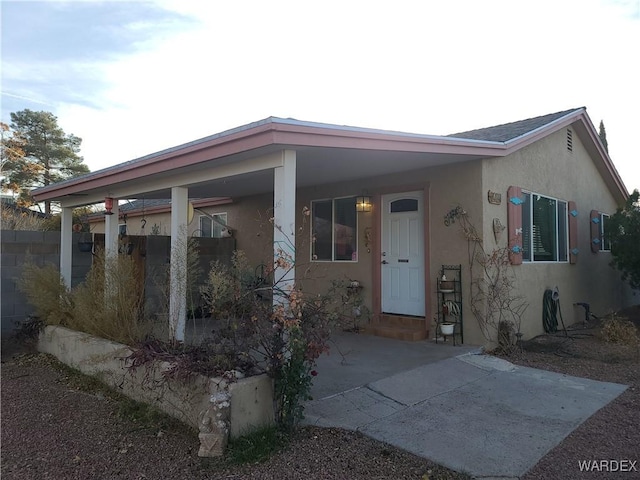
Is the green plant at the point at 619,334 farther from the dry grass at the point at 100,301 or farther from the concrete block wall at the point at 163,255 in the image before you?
the dry grass at the point at 100,301

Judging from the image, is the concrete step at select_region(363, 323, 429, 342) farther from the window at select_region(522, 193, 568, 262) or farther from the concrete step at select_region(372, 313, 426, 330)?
Result: the window at select_region(522, 193, 568, 262)

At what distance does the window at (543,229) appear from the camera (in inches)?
299

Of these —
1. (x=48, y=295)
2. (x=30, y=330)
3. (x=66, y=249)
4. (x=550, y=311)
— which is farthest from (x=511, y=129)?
(x=30, y=330)

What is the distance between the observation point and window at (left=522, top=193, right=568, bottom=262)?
759cm

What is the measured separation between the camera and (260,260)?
10125 millimetres

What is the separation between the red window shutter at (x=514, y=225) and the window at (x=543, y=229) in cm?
51

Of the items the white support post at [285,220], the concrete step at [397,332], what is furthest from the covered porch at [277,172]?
the concrete step at [397,332]

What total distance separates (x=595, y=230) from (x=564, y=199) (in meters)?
2.00

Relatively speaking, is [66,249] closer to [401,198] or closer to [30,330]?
[30,330]

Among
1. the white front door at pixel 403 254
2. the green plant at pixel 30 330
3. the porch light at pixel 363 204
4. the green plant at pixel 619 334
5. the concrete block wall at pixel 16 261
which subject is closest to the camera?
the green plant at pixel 30 330

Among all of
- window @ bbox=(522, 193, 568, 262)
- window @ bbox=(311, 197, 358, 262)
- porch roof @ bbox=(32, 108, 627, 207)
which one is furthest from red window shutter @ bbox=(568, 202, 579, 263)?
window @ bbox=(311, 197, 358, 262)

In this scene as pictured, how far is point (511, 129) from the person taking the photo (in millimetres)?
7914

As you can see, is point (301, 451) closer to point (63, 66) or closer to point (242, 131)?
point (242, 131)

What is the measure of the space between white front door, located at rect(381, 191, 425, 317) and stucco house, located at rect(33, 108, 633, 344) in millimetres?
20
